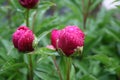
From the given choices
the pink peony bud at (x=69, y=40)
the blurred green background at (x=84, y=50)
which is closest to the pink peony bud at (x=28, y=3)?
the blurred green background at (x=84, y=50)

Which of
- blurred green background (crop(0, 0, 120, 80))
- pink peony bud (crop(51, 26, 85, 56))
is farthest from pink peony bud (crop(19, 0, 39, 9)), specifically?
pink peony bud (crop(51, 26, 85, 56))

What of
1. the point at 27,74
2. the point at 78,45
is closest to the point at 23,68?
the point at 27,74

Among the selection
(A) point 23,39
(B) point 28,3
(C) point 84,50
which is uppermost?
(B) point 28,3

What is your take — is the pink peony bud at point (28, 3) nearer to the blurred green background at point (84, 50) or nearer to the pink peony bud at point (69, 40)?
the blurred green background at point (84, 50)

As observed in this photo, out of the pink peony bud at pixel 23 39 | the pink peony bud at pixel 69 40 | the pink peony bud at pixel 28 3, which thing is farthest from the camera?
the pink peony bud at pixel 28 3

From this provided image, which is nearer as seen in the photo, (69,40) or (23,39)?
(69,40)

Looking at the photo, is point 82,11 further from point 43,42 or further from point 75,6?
A: point 43,42

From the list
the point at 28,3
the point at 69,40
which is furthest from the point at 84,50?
the point at 69,40

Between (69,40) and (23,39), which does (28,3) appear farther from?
(69,40)
